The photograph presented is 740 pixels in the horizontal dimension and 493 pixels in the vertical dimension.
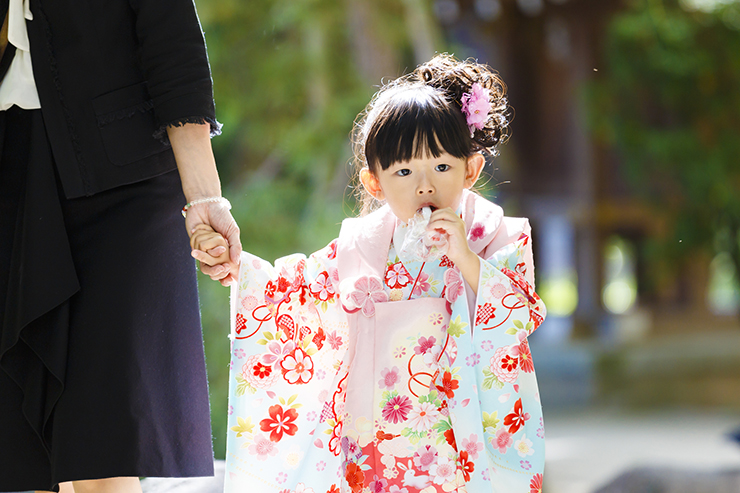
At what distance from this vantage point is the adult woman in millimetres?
1373

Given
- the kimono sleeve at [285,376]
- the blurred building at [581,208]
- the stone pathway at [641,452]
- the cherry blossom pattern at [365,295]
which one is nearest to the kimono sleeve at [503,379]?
the cherry blossom pattern at [365,295]

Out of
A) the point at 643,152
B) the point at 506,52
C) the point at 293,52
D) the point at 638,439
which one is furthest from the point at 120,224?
the point at 506,52

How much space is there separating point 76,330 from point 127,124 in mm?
409

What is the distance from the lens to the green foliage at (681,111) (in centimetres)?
741

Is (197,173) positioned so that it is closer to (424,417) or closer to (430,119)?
(430,119)

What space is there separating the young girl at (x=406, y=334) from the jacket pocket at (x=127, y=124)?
0.23m

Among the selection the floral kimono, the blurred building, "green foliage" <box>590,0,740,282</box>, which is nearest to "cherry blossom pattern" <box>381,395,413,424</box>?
the floral kimono

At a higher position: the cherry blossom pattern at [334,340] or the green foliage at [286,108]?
the green foliage at [286,108]

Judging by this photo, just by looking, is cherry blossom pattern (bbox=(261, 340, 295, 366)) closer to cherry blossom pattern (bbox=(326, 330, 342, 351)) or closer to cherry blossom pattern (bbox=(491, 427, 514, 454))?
cherry blossom pattern (bbox=(326, 330, 342, 351))

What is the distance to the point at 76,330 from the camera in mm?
1392

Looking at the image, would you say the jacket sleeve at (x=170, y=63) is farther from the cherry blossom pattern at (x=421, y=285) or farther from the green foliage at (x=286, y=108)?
the green foliage at (x=286, y=108)

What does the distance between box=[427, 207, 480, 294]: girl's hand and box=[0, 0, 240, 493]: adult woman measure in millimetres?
504

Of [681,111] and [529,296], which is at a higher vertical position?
[681,111]

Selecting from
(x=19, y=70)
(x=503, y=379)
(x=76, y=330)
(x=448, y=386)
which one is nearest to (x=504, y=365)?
(x=503, y=379)
